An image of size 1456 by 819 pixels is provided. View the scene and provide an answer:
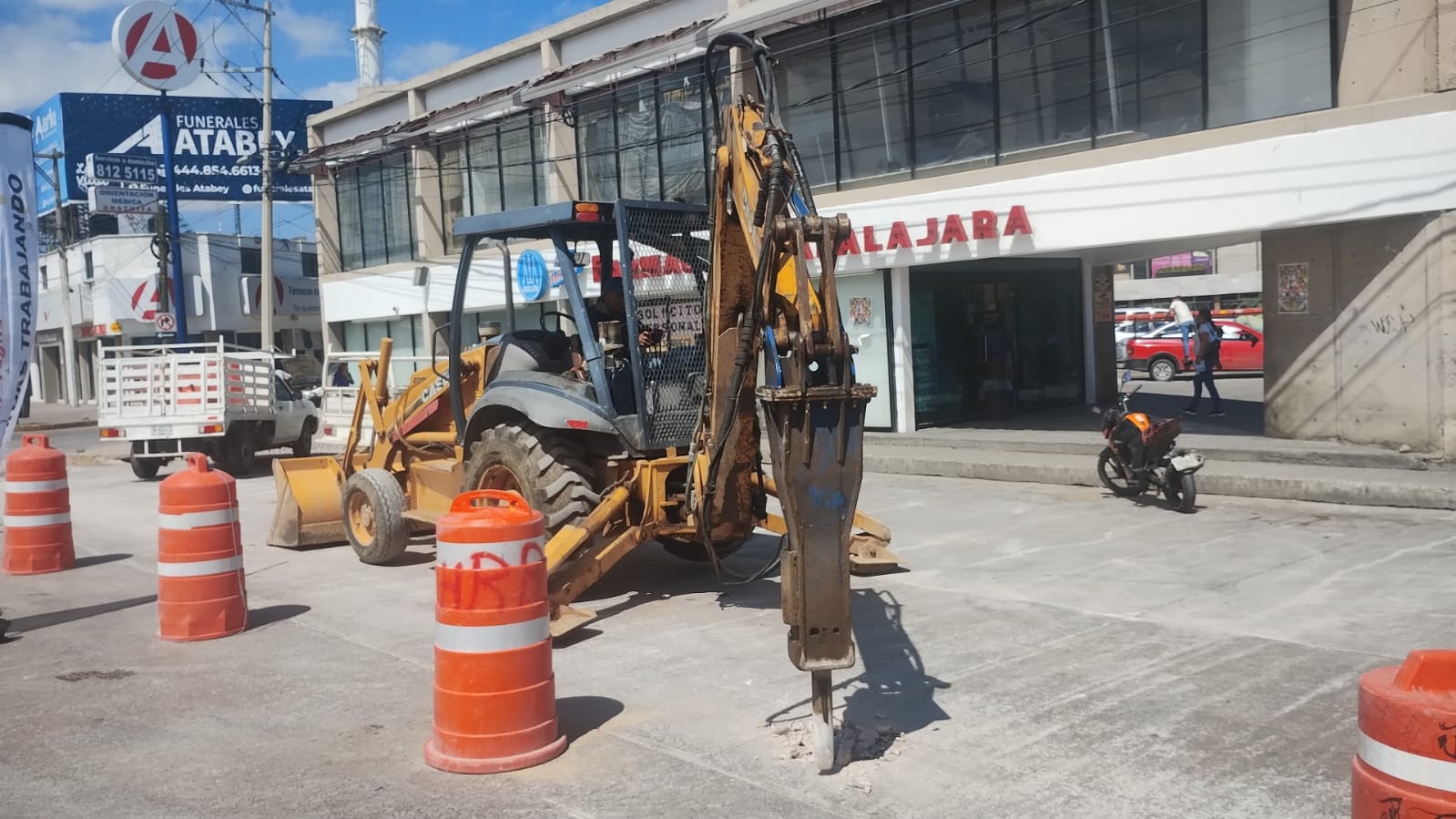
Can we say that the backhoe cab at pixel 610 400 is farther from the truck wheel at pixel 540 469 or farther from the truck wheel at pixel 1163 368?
the truck wheel at pixel 1163 368

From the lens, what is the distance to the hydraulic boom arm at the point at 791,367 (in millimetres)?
4750

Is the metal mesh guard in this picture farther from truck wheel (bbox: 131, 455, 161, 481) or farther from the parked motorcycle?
truck wheel (bbox: 131, 455, 161, 481)

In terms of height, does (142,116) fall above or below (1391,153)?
above

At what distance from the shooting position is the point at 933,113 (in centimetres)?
1742

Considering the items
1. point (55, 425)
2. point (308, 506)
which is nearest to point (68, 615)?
point (308, 506)

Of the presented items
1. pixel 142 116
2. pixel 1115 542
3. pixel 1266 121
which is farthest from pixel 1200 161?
pixel 142 116

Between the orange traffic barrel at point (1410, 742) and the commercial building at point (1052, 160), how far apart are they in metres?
10.1

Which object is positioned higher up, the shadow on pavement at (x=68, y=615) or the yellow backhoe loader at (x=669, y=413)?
the yellow backhoe loader at (x=669, y=413)

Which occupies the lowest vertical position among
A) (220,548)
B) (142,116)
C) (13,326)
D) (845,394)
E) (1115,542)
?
(1115,542)

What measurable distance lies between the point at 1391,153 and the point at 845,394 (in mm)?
10287

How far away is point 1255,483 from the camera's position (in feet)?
38.8

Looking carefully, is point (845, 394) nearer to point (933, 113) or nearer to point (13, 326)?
point (13, 326)

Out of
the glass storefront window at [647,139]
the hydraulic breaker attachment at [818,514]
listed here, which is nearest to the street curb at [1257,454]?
the glass storefront window at [647,139]

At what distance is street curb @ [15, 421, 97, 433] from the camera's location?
32.6 m
